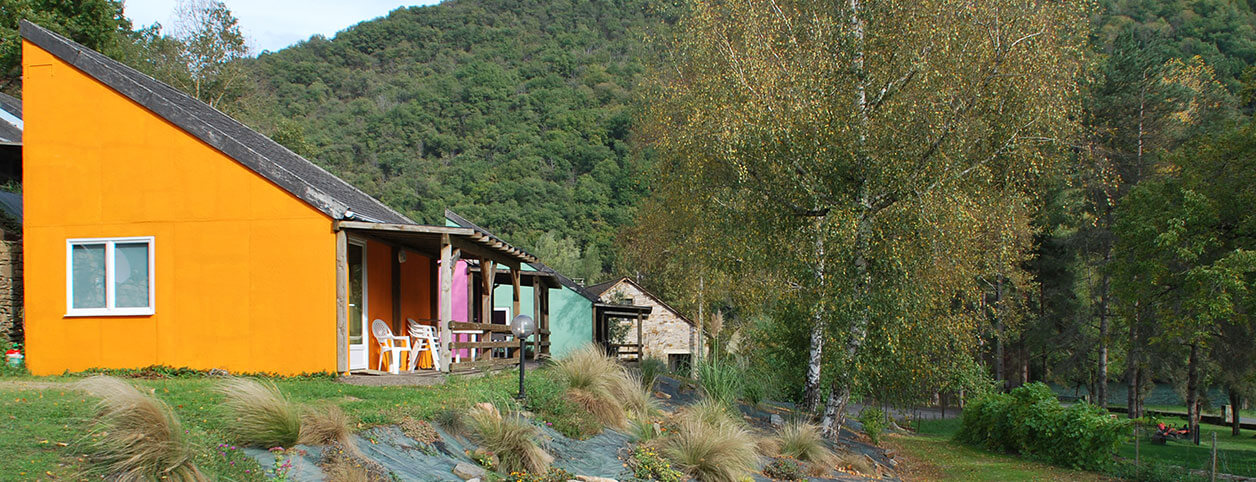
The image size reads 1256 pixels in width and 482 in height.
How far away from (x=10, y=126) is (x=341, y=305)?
8.61 metres

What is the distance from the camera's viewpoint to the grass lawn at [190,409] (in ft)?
17.7

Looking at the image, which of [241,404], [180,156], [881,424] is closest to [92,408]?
[241,404]

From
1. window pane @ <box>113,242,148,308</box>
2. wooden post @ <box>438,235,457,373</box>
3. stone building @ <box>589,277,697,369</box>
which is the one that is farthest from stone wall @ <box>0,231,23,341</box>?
stone building @ <box>589,277,697,369</box>

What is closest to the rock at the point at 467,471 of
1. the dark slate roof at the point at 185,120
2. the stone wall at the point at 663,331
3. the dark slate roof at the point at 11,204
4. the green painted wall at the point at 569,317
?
the dark slate roof at the point at 185,120

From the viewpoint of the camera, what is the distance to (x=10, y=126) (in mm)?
15094

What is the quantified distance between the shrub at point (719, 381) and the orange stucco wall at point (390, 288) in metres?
5.13

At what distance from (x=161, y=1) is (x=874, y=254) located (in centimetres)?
2914

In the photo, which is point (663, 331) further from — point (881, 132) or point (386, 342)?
point (386, 342)

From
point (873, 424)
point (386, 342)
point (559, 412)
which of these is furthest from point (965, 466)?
point (386, 342)

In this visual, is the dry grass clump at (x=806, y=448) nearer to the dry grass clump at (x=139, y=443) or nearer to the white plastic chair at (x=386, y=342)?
the white plastic chair at (x=386, y=342)

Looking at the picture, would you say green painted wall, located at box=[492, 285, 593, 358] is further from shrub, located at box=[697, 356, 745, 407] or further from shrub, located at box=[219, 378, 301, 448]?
shrub, located at box=[219, 378, 301, 448]

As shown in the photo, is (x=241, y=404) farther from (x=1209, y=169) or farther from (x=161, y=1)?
(x=161, y=1)

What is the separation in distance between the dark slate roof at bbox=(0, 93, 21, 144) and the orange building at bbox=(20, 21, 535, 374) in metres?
3.22

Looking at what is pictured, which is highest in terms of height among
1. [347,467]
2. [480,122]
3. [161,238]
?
[480,122]
